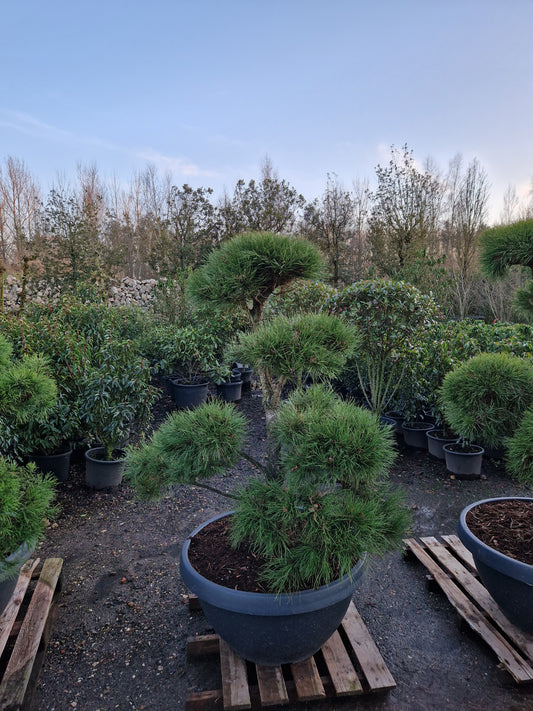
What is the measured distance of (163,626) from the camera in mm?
1829

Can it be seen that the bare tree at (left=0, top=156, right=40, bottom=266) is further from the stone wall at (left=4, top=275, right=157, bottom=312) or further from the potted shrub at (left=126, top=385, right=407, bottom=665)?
the potted shrub at (left=126, top=385, right=407, bottom=665)

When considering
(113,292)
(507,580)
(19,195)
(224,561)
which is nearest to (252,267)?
(224,561)

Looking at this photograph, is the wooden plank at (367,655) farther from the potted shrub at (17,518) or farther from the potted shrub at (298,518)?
the potted shrub at (17,518)

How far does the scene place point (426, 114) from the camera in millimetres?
5102

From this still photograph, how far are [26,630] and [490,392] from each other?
2356mm

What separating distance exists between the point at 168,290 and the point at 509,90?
5.05 m

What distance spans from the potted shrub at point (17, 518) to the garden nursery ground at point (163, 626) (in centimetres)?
46

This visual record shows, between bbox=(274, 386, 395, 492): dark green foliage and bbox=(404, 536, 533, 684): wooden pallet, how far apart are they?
0.93m

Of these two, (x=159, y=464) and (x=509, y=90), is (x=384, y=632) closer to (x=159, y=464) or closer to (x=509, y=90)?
(x=159, y=464)

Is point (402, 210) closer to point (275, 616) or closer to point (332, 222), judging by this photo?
point (332, 222)

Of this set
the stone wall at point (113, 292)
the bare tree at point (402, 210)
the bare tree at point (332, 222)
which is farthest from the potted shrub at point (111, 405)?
the bare tree at point (332, 222)

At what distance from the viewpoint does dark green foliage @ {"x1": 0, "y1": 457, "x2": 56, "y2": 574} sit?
4.51 ft

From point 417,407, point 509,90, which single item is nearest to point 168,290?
point 417,407

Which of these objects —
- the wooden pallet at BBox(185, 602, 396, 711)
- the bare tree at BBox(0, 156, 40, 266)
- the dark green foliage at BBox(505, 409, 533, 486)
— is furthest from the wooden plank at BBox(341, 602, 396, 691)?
the bare tree at BBox(0, 156, 40, 266)
